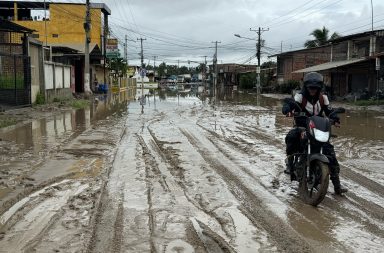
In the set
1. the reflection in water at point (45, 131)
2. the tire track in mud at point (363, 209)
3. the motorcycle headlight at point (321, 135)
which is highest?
the motorcycle headlight at point (321, 135)

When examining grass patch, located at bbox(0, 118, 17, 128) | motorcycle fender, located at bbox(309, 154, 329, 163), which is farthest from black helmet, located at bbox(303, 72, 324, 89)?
grass patch, located at bbox(0, 118, 17, 128)

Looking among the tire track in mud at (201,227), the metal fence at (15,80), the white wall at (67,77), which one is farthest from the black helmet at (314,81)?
the white wall at (67,77)

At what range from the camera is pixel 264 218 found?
18.3 feet

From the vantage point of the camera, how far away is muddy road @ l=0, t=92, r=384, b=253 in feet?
15.6

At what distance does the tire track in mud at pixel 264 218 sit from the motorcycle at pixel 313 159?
685 mm

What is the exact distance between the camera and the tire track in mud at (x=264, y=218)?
4695 millimetres

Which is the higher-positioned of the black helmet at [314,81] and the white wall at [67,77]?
the white wall at [67,77]

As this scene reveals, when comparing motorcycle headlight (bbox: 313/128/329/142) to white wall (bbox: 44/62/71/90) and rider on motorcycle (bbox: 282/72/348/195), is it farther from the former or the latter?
white wall (bbox: 44/62/71/90)

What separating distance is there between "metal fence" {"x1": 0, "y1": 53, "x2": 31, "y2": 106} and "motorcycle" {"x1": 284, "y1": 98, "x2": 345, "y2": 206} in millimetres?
15233

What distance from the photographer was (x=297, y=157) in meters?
7.05

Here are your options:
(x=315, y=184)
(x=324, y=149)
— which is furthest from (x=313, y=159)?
(x=324, y=149)

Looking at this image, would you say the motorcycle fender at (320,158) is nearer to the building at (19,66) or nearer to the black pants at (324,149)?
the black pants at (324,149)

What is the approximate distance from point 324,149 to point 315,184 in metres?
0.61

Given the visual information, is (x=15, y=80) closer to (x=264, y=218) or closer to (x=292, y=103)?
(x=292, y=103)
